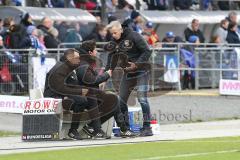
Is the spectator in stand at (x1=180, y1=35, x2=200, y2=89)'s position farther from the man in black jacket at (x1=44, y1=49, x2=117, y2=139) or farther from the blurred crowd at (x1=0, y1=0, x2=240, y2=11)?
the man in black jacket at (x1=44, y1=49, x2=117, y2=139)

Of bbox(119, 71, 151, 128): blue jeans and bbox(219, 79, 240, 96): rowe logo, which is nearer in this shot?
bbox(119, 71, 151, 128): blue jeans

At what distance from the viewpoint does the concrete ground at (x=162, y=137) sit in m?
14.9

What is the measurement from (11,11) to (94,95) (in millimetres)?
10520

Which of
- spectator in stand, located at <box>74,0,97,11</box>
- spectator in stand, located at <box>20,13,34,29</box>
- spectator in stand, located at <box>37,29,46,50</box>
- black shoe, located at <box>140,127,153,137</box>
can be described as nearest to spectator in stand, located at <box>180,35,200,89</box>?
spectator in stand, located at <box>74,0,97,11</box>

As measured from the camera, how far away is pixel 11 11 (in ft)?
85.9

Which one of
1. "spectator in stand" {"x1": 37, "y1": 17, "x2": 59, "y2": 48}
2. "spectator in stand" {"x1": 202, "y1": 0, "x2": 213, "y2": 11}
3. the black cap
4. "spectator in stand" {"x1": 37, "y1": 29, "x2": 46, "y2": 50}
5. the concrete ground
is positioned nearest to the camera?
the concrete ground

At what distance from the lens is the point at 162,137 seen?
16234mm

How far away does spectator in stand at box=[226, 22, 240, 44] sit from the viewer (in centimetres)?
2863

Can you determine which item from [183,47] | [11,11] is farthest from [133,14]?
[11,11]

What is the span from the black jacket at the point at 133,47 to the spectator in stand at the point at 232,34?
1263 centimetres

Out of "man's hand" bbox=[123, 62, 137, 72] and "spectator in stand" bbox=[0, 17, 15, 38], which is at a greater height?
"spectator in stand" bbox=[0, 17, 15, 38]

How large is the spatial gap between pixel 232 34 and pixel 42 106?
13.9 metres

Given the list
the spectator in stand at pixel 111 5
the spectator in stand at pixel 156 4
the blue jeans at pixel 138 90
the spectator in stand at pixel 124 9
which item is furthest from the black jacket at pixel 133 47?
the spectator in stand at pixel 156 4

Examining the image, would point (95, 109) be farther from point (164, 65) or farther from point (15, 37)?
point (164, 65)
